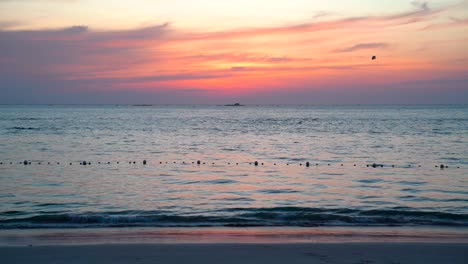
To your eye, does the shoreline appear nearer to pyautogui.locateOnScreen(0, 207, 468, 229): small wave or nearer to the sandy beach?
pyautogui.locateOnScreen(0, 207, 468, 229): small wave

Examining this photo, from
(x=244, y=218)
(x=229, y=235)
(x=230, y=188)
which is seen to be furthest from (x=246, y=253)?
(x=230, y=188)

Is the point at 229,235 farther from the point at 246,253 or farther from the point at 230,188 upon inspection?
the point at 230,188

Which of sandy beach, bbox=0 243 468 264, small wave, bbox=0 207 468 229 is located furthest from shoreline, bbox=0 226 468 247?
sandy beach, bbox=0 243 468 264

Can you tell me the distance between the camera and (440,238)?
11250mm

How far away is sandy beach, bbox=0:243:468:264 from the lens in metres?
8.80

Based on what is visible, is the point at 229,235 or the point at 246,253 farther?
the point at 229,235

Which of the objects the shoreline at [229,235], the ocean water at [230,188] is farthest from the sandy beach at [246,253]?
the ocean water at [230,188]

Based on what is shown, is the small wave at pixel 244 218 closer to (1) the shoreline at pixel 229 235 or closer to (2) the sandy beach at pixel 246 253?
(1) the shoreline at pixel 229 235

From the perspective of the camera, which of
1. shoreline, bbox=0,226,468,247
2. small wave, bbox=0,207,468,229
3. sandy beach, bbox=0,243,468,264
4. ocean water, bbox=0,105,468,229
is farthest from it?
ocean water, bbox=0,105,468,229

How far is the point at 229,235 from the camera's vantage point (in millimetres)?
11375

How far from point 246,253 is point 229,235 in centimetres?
209

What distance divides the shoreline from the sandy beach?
650 millimetres

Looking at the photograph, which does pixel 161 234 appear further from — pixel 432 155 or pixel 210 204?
pixel 432 155

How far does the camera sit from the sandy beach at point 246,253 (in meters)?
8.80
